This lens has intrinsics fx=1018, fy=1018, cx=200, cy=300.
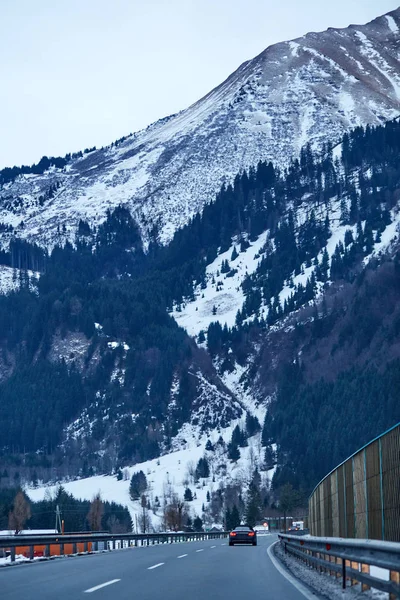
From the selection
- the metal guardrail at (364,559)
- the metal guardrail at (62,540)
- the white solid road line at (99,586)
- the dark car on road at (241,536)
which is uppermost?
A: the metal guardrail at (364,559)

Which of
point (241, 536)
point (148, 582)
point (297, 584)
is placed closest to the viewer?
point (148, 582)

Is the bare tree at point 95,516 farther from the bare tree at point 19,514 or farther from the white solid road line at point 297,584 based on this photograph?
the white solid road line at point 297,584

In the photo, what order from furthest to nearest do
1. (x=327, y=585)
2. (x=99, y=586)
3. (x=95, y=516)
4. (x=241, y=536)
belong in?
(x=95, y=516)
(x=241, y=536)
(x=99, y=586)
(x=327, y=585)

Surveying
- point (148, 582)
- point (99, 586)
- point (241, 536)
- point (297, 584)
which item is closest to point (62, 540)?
point (241, 536)

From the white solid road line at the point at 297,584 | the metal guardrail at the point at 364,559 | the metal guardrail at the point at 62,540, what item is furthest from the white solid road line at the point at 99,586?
the metal guardrail at the point at 62,540

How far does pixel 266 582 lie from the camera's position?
24.0 meters

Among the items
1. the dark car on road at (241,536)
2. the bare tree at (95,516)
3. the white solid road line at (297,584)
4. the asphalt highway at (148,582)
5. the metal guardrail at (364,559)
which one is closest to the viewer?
the metal guardrail at (364,559)

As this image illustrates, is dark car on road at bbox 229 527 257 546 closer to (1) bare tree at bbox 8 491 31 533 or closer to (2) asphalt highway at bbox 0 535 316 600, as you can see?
(2) asphalt highway at bbox 0 535 316 600

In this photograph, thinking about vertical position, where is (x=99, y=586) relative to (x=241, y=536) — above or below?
above

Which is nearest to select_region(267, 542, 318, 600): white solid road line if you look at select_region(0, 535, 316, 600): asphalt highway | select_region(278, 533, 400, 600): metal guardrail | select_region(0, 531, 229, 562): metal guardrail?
select_region(0, 535, 316, 600): asphalt highway

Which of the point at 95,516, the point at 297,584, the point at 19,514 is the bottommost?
the point at 95,516

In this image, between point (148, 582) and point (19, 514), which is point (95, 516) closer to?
point (19, 514)

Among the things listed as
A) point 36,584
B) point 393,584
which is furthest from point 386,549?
point 36,584

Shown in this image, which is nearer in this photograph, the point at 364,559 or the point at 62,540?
the point at 364,559
